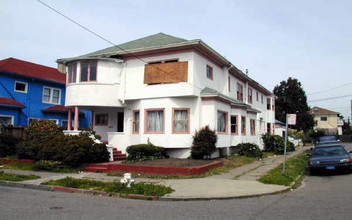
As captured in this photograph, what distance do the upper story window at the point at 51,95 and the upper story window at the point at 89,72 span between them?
34.3 ft

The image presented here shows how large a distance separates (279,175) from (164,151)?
7.36m

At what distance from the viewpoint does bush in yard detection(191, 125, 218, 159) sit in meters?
16.8

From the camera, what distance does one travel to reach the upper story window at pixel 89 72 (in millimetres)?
19062

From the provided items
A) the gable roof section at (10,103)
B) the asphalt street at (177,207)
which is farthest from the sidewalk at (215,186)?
the gable roof section at (10,103)

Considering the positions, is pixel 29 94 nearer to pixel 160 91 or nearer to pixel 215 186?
pixel 160 91

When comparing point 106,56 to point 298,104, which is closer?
point 106,56

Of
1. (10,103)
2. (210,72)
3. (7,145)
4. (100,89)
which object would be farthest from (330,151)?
(10,103)

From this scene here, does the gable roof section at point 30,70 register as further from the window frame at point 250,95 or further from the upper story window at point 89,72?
the window frame at point 250,95

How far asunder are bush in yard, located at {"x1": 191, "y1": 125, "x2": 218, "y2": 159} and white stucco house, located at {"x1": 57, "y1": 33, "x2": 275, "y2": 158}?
54 centimetres

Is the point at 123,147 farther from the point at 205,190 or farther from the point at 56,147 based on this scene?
the point at 205,190

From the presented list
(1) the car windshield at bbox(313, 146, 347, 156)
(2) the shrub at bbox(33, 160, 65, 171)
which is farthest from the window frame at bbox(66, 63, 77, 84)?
(1) the car windshield at bbox(313, 146, 347, 156)

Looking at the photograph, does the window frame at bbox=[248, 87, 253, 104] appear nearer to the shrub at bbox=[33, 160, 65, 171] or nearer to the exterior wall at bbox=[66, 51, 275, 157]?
the exterior wall at bbox=[66, 51, 275, 157]

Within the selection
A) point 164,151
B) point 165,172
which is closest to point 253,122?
point 164,151

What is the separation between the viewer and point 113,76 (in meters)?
19.3
